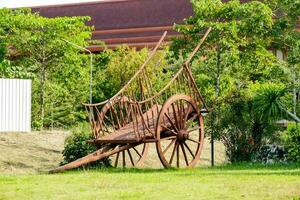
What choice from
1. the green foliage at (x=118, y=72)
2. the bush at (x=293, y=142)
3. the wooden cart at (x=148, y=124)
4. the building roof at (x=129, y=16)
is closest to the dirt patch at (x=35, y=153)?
the wooden cart at (x=148, y=124)

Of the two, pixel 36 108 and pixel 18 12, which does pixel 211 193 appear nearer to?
pixel 36 108

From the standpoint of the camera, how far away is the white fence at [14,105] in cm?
2488

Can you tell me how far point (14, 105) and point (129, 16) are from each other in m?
32.4

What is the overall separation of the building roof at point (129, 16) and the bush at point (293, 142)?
34380mm

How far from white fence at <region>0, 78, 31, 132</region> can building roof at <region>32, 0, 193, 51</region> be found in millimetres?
27239

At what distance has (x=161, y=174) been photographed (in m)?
15.3

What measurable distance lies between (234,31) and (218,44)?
1.96 feet

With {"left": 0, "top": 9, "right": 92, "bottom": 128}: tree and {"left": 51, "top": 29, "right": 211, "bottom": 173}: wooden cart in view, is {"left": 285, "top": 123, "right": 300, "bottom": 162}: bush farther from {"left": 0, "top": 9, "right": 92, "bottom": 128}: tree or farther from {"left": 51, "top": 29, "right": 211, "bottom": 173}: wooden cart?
{"left": 0, "top": 9, "right": 92, "bottom": 128}: tree

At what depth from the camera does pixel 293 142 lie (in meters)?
18.2

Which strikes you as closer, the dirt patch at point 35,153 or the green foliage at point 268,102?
the green foliage at point 268,102

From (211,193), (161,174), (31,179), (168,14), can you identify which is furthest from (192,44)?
(168,14)

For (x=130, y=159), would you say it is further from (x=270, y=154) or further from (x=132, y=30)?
(x=132, y=30)

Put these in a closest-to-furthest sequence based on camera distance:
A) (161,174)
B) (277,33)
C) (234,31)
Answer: (161,174)
(234,31)
(277,33)

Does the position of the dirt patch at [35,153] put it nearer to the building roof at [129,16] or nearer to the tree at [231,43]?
the tree at [231,43]
